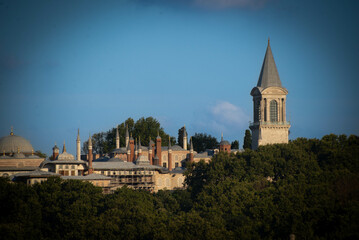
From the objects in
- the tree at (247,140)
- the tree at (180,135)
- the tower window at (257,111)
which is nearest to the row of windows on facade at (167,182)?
the tower window at (257,111)

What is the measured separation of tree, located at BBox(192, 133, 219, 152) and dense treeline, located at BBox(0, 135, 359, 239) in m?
55.8

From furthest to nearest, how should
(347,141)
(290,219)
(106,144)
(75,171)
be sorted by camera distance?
1. (106,144)
2. (75,171)
3. (347,141)
4. (290,219)

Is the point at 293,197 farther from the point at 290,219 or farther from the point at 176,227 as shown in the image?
the point at 176,227

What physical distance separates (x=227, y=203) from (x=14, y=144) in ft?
150

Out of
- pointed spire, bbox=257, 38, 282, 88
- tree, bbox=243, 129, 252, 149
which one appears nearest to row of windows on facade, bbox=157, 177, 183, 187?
pointed spire, bbox=257, 38, 282, 88

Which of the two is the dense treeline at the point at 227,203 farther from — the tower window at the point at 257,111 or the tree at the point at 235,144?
the tree at the point at 235,144

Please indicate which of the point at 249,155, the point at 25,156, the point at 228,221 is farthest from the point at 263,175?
the point at 25,156

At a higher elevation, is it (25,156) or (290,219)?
(25,156)

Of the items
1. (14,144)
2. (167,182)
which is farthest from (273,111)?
(14,144)

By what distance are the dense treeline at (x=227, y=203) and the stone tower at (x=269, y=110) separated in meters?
9.12

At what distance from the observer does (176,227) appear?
9131cm

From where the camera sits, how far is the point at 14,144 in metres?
132

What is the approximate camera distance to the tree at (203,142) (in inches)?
7013

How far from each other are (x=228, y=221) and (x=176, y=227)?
7093 mm
